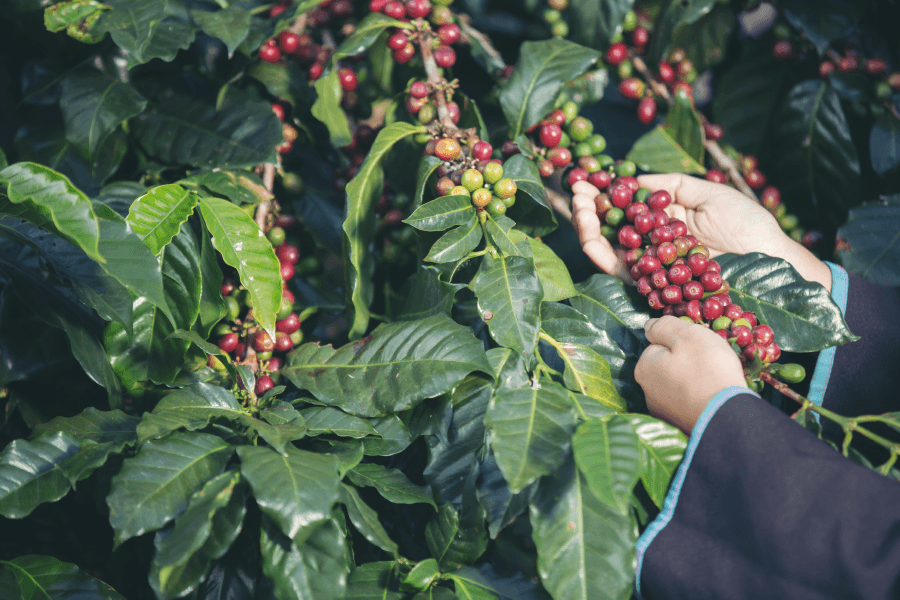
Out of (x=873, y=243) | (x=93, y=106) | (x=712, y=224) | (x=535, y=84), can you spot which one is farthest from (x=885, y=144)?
(x=93, y=106)

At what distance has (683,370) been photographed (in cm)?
79

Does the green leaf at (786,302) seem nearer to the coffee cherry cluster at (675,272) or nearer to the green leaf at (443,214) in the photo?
the coffee cherry cluster at (675,272)

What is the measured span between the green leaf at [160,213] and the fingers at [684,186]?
2.92 feet

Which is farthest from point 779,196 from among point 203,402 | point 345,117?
point 203,402

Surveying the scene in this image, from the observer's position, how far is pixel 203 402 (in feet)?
2.73

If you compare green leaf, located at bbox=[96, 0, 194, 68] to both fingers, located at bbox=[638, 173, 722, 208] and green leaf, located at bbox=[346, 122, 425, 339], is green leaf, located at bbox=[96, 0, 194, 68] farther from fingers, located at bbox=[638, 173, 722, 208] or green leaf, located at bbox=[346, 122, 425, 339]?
fingers, located at bbox=[638, 173, 722, 208]

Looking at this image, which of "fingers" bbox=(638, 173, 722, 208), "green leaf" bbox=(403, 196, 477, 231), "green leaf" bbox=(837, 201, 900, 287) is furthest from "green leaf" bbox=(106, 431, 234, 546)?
"green leaf" bbox=(837, 201, 900, 287)

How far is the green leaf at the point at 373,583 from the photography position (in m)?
0.76

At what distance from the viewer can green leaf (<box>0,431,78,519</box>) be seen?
712mm

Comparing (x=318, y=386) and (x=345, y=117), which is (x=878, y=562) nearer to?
(x=318, y=386)

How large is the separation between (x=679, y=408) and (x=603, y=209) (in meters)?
0.42

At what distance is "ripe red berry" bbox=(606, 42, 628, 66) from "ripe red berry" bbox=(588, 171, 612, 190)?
0.40m

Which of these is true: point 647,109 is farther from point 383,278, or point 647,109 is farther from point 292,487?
point 292,487

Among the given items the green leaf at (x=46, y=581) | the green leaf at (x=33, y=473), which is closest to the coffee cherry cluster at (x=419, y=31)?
the green leaf at (x=33, y=473)
